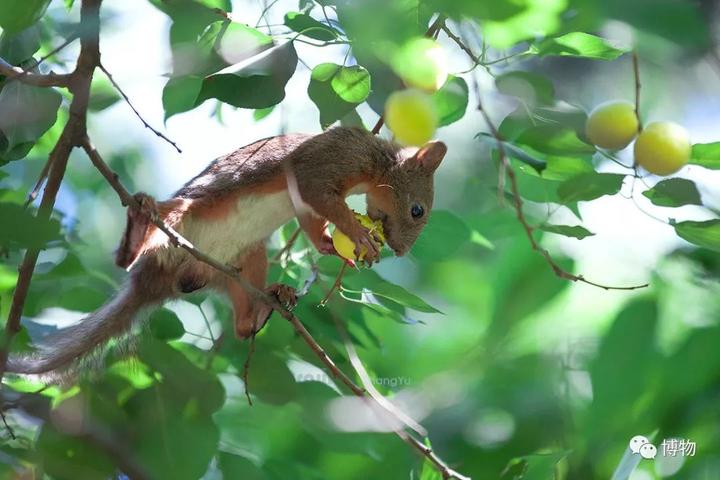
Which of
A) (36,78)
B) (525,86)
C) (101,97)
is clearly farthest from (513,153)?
(101,97)

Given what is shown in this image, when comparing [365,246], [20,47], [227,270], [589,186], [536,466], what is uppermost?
[20,47]

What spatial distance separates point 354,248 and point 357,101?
521 millimetres

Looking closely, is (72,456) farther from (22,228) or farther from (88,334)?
(22,228)

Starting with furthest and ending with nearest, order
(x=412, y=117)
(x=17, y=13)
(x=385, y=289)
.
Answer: (x=385, y=289) < (x=17, y=13) < (x=412, y=117)

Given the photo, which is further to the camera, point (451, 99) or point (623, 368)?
point (451, 99)

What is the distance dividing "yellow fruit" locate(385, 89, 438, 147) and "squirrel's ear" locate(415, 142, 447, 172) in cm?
143

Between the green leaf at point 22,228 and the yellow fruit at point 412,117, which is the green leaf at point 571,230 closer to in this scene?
the yellow fruit at point 412,117

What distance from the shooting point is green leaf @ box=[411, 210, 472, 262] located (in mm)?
2547

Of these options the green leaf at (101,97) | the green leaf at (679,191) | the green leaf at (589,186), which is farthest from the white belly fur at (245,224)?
the green leaf at (679,191)

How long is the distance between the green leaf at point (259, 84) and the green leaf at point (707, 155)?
923 millimetres

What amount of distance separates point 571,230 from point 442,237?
0.75 metres

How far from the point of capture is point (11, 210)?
1135 millimetres

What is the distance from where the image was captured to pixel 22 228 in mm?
1133

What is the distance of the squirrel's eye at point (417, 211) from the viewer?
119 inches
